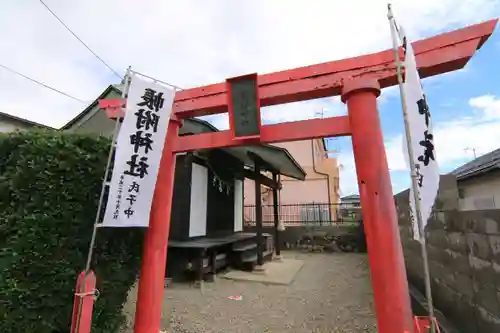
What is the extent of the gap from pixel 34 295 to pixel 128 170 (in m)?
1.44

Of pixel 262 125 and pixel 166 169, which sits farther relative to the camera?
pixel 166 169

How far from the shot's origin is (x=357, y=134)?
2.88 m

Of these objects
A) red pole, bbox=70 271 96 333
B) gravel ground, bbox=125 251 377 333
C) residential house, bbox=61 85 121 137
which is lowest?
gravel ground, bbox=125 251 377 333

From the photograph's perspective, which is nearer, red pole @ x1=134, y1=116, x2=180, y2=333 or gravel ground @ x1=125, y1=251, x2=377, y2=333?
red pole @ x1=134, y1=116, x2=180, y2=333

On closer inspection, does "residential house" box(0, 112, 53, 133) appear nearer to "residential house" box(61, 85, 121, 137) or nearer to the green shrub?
"residential house" box(61, 85, 121, 137)

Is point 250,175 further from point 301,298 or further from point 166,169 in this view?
point 166,169

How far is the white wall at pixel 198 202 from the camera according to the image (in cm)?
745

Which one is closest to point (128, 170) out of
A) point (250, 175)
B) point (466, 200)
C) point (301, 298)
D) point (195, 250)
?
point (195, 250)

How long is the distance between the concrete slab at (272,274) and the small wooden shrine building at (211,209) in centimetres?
35

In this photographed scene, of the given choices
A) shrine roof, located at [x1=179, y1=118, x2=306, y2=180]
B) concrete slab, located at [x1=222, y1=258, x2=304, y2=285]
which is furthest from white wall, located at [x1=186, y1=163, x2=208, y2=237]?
concrete slab, located at [x1=222, y1=258, x2=304, y2=285]

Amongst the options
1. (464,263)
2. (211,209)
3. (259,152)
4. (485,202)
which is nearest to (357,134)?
(464,263)

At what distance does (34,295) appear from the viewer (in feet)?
8.86

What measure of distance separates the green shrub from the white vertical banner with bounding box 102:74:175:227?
0.39 metres

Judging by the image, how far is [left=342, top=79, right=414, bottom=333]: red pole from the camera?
98.7 inches
